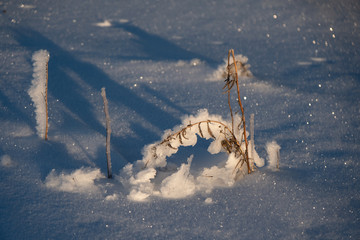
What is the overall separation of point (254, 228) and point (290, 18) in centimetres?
293

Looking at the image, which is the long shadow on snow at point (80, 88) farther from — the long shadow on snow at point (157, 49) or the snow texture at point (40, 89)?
the long shadow on snow at point (157, 49)

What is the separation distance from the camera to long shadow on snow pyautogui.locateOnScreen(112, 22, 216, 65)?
290 cm

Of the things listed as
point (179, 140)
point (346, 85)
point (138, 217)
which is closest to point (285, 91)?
point (346, 85)

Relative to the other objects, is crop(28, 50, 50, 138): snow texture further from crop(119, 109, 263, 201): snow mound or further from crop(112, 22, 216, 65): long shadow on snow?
crop(112, 22, 216, 65): long shadow on snow

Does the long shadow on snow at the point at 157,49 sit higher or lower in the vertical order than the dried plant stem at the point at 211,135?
higher

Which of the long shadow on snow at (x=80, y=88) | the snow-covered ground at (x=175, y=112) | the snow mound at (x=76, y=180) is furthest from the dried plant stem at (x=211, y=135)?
the long shadow on snow at (x=80, y=88)

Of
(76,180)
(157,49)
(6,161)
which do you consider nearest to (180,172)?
(76,180)

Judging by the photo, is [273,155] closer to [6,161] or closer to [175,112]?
[175,112]

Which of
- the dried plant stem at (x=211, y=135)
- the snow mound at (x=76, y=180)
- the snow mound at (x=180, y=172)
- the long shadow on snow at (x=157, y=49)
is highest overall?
the long shadow on snow at (x=157, y=49)

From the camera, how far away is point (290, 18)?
11.8ft

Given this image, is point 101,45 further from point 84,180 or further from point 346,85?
point 346,85

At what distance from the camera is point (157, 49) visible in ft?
10.0

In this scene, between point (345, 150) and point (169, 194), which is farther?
point (345, 150)

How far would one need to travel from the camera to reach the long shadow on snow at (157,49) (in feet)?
9.52
